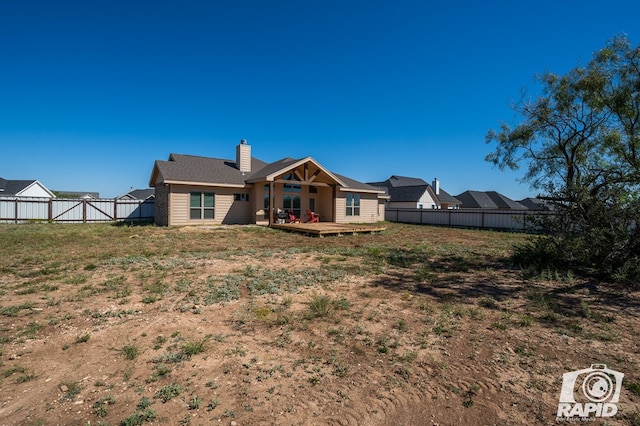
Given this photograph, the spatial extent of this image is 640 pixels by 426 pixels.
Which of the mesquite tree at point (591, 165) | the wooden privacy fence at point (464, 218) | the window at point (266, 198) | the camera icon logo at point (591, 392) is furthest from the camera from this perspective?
the wooden privacy fence at point (464, 218)

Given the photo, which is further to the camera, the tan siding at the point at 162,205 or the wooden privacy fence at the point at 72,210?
the wooden privacy fence at the point at 72,210

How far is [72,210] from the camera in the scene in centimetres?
2042

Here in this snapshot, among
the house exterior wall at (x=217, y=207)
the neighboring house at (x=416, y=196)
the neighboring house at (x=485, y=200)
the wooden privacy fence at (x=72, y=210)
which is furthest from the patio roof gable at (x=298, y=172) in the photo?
the neighboring house at (x=485, y=200)

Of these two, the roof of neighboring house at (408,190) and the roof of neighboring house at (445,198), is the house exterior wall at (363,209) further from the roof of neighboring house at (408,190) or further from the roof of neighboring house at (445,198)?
the roof of neighboring house at (445,198)

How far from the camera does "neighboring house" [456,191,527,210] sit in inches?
1742

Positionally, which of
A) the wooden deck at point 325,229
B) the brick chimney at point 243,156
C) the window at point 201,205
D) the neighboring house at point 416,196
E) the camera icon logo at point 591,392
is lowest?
the camera icon logo at point 591,392

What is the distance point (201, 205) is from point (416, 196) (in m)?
25.1

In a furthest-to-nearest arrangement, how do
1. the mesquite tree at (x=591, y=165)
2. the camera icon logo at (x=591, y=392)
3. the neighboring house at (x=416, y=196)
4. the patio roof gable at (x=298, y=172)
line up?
the neighboring house at (x=416, y=196) → the patio roof gable at (x=298, y=172) → the mesquite tree at (x=591, y=165) → the camera icon logo at (x=591, y=392)

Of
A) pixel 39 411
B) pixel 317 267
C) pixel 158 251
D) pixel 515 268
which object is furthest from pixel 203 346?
pixel 515 268

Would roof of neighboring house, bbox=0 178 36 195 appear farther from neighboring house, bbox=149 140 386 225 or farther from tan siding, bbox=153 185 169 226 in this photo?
tan siding, bbox=153 185 169 226

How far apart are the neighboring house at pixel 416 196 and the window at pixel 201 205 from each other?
24.2 metres

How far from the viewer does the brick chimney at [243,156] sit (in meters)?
21.0

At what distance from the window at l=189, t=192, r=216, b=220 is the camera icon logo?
688 inches

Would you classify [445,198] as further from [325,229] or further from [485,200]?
[325,229]
